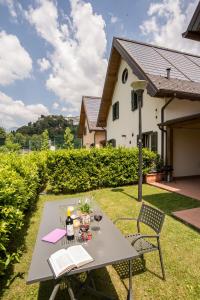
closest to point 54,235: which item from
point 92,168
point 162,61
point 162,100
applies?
point 92,168

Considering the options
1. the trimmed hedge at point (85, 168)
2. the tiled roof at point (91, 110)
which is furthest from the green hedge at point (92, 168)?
the tiled roof at point (91, 110)

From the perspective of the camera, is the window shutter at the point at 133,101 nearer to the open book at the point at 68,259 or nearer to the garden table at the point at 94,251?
the garden table at the point at 94,251

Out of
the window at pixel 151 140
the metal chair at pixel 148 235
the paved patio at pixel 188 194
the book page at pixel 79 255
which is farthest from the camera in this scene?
the window at pixel 151 140

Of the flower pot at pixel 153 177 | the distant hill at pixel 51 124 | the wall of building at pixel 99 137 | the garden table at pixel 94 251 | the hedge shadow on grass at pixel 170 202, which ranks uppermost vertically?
the distant hill at pixel 51 124

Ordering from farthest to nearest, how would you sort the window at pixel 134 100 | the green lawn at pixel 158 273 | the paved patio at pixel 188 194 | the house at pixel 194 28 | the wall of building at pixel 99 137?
the wall of building at pixel 99 137 < the window at pixel 134 100 < the paved patio at pixel 188 194 < the house at pixel 194 28 < the green lawn at pixel 158 273

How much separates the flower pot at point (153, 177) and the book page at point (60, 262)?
7692 millimetres

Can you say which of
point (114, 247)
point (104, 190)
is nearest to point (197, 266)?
point (114, 247)

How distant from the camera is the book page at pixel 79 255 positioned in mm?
1887

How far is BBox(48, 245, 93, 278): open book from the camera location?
5.87 ft

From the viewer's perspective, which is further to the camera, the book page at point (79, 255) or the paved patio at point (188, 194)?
the paved patio at point (188, 194)

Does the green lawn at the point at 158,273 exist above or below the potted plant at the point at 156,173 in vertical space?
below

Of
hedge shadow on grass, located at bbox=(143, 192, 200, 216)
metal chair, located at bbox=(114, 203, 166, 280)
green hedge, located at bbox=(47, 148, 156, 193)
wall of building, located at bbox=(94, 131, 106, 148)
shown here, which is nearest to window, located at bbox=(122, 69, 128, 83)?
green hedge, located at bbox=(47, 148, 156, 193)

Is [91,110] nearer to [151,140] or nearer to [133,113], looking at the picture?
[133,113]

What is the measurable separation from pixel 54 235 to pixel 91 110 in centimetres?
1868
